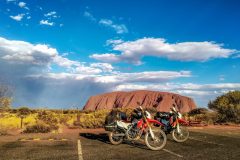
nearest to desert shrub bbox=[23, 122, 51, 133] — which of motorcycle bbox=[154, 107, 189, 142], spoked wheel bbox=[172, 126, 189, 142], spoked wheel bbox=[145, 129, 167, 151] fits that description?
motorcycle bbox=[154, 107, 189, 142]

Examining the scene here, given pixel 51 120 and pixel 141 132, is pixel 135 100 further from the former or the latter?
pixel 141 132

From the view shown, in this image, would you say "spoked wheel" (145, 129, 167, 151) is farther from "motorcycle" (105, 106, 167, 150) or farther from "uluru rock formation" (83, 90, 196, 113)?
"uluru rock formation" (83, 90, 196, 113)

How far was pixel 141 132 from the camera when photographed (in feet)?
42.3

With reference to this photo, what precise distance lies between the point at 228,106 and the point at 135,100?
7544cm

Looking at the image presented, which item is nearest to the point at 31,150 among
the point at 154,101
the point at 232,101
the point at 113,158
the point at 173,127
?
the point at 113,158

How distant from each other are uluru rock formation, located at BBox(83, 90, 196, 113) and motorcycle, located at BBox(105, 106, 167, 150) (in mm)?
89012

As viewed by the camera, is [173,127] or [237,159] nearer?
[237,159]

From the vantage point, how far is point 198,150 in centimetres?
1189

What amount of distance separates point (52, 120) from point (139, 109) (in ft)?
66.9

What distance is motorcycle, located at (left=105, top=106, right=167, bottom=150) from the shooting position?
12203mm

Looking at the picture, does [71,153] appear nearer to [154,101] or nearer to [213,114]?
[213,114]

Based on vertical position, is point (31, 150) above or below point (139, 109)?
below

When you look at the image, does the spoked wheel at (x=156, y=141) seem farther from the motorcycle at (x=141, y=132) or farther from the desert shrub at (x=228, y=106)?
the desert shrub at (x=228, y=106)

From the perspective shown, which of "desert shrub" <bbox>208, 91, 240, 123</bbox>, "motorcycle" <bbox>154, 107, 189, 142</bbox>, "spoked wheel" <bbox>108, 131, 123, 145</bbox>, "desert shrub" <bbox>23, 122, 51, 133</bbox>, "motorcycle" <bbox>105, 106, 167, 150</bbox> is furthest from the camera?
"desert shrub" <bbox>208, 91, 240, 123</bbox>
